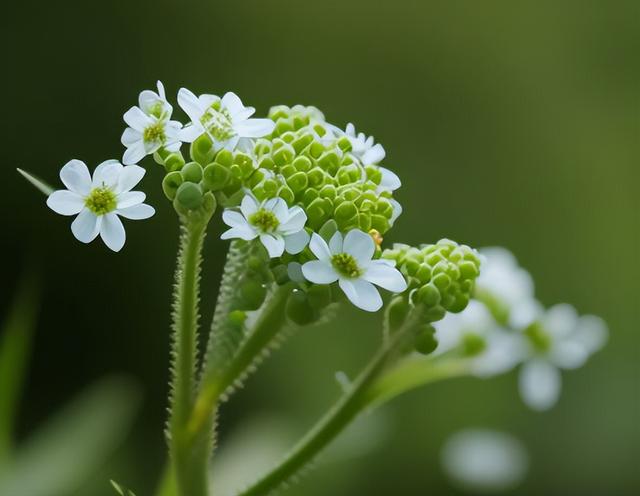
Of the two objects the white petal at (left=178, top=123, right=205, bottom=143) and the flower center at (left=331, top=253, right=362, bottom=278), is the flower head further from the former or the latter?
the flower center at (left=331, top=253, right=362, bottom=278)

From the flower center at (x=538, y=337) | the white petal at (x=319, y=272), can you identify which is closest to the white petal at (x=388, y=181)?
the white petal at (x=319, y=272)

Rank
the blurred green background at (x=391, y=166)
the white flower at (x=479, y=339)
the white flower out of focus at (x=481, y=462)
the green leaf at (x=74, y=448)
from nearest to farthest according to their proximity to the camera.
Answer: the white flower at (x=479, y=339) < the green leaf at (x=74, y=448) < the white flower out of focus at (x=481, y=462) < the blurred green background at (x=391, y=166)

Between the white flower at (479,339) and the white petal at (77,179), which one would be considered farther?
the white flower at (479,339)

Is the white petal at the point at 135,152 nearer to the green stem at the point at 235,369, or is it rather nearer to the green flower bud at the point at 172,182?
the green flower bud at the point at 172,182

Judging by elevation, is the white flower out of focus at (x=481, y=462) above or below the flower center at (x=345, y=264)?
above

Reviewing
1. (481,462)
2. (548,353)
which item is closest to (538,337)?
(548,353)
